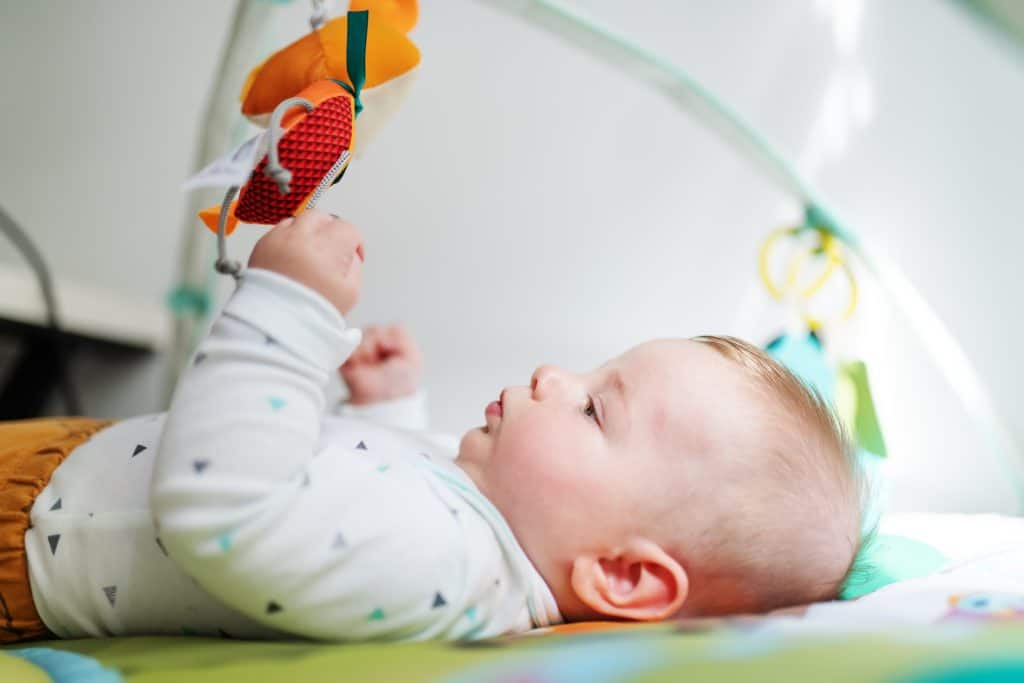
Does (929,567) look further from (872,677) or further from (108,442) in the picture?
(108,442)

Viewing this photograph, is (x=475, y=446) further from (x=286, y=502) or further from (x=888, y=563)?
(x=888, y=563)

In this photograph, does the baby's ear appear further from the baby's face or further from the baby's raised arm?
the baby's raised arm

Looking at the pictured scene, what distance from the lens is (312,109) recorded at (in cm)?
55

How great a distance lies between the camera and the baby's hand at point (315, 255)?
1.81 feet

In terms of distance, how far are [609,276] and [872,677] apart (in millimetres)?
931

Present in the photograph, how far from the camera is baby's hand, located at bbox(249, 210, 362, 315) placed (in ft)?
1.81

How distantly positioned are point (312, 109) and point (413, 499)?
245 mm

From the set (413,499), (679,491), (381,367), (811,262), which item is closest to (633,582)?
(679,491)

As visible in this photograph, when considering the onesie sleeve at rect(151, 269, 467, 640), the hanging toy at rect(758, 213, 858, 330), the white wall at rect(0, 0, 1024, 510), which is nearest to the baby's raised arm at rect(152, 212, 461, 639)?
the onesie sleeve at rect(151, 269, 467, 640)

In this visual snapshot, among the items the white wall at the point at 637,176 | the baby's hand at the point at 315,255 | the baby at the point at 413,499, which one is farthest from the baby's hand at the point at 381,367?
the baby's hand at the point at 315,255

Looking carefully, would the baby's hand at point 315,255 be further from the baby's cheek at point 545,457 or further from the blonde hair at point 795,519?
the blonde hair at point 795,519

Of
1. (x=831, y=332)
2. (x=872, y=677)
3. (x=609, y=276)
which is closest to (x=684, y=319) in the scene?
(x=609, y=276)

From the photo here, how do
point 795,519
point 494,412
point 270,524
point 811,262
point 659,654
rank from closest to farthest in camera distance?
point 659,654 < point 270,524 < point 795,519 < point 494,412 < point 811,262

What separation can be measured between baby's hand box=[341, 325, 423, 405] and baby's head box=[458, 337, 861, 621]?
0.34 m
